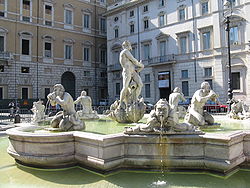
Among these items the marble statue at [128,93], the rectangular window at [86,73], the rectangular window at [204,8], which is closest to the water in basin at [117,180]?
the marble statue at [128,93]

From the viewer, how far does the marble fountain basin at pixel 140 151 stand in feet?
13.7

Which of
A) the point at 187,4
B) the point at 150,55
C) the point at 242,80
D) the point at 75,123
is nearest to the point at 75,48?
the point at 150,55

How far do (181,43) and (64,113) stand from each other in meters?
24.4

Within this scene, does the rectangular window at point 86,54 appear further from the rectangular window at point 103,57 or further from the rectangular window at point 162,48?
the rectangular window at point 162,48

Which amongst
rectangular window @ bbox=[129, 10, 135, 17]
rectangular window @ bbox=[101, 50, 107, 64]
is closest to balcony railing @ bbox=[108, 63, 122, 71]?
rectangular window @ bbox=[101, 50, 107, 64]

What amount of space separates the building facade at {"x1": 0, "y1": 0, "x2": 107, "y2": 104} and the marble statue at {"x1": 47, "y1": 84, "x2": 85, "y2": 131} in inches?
969

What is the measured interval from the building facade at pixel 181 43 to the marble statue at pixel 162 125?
21.0 metres

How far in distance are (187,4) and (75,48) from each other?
1621 centimetres

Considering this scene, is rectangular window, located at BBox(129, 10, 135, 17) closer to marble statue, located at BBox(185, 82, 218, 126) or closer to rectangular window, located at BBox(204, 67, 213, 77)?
rectangular window, located at BBox(204, 67, 213, 77)

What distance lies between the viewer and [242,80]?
23.0 m

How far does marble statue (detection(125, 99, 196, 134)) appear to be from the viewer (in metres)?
4.35

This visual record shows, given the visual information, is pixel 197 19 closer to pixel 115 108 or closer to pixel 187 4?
pixel 187 4

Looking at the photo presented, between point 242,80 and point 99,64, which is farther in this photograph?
point 99,64

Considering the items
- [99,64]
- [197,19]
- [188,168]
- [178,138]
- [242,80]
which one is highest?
[197,19]
